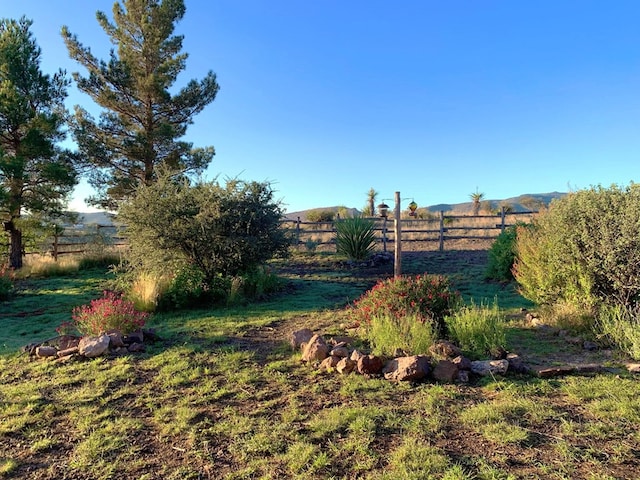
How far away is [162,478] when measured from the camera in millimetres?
2320

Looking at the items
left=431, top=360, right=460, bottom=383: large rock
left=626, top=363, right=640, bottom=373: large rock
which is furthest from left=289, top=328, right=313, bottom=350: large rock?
left=626, top=363, right=640, bottom=373: large rock

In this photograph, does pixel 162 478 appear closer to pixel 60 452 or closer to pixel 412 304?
pixel 60 452

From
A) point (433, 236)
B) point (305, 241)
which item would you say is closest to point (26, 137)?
point (305, 241)

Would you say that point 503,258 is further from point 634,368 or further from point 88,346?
point 88,346

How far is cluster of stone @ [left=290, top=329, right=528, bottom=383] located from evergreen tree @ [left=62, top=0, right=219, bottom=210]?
12.5 meters

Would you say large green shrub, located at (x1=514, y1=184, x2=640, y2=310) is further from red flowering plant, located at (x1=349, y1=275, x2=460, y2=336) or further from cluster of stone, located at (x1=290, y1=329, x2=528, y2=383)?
cluster of stone, located at (x1=290, y1=329, x2=528, y2=383)

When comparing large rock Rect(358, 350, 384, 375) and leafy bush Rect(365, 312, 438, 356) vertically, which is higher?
leafy bush Rect(365, 312, 438, 356)

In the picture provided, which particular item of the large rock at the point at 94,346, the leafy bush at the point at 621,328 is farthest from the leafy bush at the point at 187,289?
the leafy bush at the point at 621,328

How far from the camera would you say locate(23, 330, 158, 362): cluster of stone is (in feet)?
15.2

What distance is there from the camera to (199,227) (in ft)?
27.2

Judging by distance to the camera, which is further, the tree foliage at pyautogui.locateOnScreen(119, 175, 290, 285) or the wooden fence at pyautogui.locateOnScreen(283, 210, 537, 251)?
the wooden fence at pyautogui.locateOnScreen(283, 210, 537, 251)

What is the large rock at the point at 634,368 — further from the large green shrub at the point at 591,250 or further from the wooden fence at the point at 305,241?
the wooden fence at the point at 305,241

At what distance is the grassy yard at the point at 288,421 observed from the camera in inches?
92.9

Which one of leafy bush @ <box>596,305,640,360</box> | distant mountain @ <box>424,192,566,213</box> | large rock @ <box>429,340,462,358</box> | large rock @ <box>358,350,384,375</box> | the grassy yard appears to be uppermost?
distant mountain @ <box>424,192,566,213</box>
